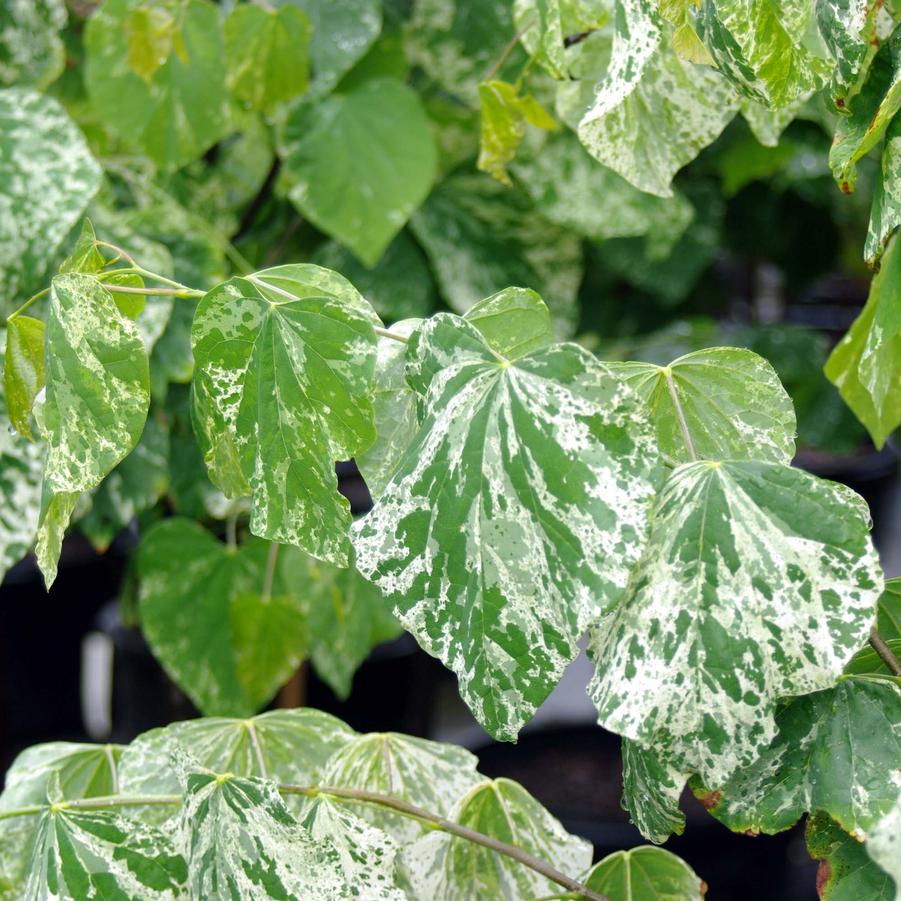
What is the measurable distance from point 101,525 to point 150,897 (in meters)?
0.48

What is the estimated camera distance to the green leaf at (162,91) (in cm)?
84

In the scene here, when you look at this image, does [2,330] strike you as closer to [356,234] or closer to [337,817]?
[356,234]

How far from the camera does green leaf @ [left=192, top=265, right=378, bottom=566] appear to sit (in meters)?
0.35

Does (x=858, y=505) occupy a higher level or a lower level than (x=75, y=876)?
higher

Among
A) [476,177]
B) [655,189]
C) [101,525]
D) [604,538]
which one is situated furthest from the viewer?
[476,177]

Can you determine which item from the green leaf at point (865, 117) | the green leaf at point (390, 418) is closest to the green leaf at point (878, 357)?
the green leaf at point (865, 117)

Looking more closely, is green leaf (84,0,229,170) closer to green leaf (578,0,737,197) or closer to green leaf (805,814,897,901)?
green leaf (578,0,737,197)

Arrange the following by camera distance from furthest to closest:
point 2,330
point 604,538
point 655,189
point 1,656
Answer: point 1,656, point 2,330, point 655,189, point 604,538

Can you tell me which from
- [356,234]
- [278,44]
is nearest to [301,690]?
[356,234]

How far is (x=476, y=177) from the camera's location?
1.03m

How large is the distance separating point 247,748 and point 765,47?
32 cm

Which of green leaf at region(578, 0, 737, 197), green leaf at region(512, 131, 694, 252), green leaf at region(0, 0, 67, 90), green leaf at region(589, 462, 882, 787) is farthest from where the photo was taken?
green leaf at region(512, 131, 694, 252)

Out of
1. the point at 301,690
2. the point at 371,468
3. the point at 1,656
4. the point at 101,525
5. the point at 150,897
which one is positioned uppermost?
the point at 371,468

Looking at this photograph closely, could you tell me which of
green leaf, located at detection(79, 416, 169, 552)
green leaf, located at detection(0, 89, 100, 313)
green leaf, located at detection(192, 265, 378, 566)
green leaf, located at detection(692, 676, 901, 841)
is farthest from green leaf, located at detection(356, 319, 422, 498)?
green leaf, located at detection(79, 416, 169, 552)
